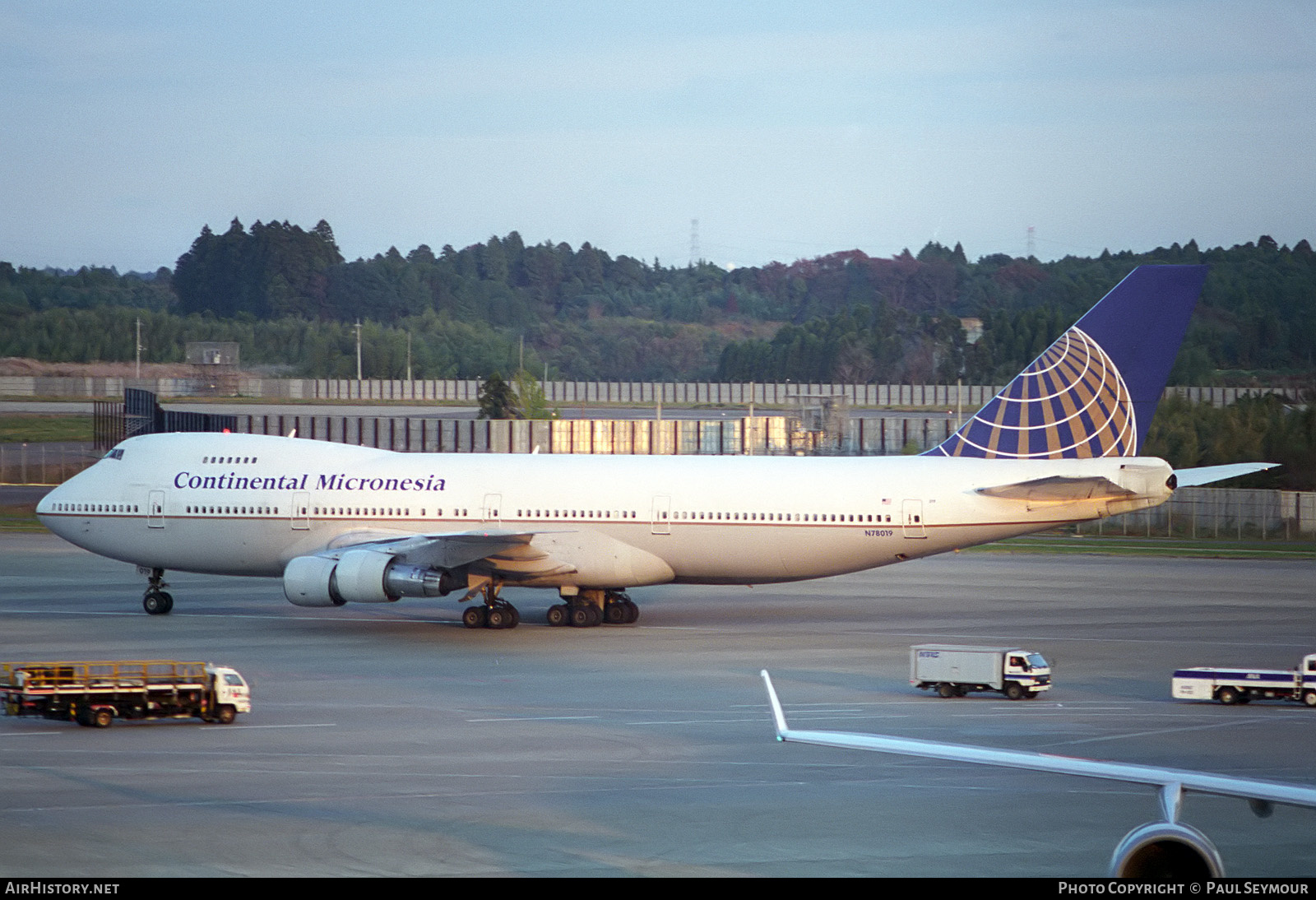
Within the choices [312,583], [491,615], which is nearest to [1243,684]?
[491,615]

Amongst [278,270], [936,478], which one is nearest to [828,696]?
[936,478]

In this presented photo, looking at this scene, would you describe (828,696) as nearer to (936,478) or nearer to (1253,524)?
(936,478)

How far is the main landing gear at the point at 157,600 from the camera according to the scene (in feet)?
128

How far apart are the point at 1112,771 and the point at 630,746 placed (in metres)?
12.0

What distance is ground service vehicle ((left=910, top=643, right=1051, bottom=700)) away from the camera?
1094 inches

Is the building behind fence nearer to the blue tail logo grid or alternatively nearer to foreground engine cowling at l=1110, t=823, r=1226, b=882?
the blue tail logo grid

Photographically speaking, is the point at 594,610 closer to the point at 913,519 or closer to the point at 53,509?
the point at 913,519

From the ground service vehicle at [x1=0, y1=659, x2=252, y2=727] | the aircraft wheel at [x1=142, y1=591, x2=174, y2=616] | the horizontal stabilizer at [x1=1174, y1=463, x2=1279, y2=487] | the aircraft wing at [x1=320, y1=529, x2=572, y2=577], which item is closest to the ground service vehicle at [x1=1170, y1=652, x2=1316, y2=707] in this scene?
the horizontal stabilizer at [x1=1174, y1=463, x2=1279, y2=487]

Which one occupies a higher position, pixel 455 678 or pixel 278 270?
pixel 278 270

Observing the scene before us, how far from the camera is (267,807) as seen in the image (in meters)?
18.5

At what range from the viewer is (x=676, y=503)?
1460 inches

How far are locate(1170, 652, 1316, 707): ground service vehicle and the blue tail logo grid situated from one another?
A: 399 inches

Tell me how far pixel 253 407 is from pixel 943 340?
226ft

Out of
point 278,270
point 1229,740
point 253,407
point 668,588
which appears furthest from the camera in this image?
point 278,270
